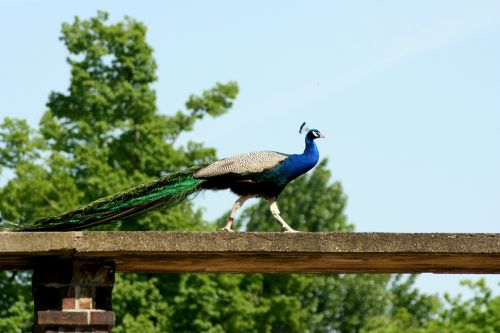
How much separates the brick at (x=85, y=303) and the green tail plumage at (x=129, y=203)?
0.92 m

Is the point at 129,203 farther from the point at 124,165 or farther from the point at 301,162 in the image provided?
the point at 124,165

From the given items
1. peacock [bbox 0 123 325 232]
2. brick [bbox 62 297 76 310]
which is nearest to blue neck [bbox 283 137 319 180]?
peacock [bbox 0 123 325 232]

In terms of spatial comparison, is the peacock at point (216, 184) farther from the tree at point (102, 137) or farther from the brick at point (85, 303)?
the tree at point (102, 137)

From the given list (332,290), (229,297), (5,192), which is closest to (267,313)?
(229,297)

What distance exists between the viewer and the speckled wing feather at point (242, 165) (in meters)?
11.0

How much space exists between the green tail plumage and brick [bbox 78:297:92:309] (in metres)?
0.92

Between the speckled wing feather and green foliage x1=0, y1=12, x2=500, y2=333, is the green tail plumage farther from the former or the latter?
green foliage x1=0, y1=12, x2=500, y2=333

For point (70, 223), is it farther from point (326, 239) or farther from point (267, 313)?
point (267, 313)

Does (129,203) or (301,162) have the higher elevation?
(301,162)

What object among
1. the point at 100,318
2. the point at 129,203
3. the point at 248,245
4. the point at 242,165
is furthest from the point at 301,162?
the point at 100,318

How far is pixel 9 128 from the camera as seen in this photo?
125 ft

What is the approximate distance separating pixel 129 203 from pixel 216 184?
0.77m

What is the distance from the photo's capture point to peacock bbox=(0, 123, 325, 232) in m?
11.0

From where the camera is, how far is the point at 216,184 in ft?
36.9
